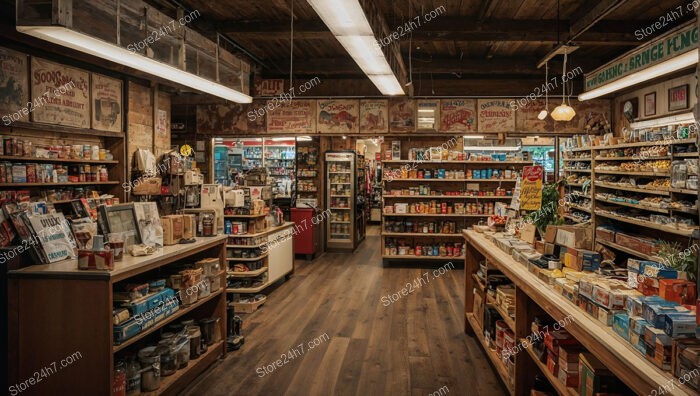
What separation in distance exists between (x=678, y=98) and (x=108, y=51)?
24.2ft

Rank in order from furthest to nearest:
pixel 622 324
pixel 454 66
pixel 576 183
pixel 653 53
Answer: pixel 454 66 < pixel 576 183 < pixel 653 53 < pixel 622 324

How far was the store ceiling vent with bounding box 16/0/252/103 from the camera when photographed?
316cm

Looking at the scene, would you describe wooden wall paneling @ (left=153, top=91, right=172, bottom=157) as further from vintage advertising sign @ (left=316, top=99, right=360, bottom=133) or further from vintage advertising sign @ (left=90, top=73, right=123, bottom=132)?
vintage advertising sign @ (left=316, top=99, right=360, bottom=133)

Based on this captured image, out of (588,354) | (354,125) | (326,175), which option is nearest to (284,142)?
(326,175)

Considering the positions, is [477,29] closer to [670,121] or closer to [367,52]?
[367,52]

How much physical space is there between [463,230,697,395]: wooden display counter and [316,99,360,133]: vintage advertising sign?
5154 millimetres

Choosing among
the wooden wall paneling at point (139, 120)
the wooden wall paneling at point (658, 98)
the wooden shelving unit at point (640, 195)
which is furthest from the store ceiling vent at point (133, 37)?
the wooden wall paneling at point (658, 98)

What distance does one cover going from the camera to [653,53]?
16.1 feet

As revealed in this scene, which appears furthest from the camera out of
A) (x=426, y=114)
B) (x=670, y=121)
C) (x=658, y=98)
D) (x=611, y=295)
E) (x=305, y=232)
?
(x=305, y=232)

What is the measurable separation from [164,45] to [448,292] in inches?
204

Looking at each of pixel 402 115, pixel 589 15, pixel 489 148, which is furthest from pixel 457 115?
pixel 489 148

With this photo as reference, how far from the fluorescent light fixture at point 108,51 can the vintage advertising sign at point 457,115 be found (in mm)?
5280

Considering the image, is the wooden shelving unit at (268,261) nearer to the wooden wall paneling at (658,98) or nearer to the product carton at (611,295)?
the product carton at (611,295)

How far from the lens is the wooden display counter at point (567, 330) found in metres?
1.73
